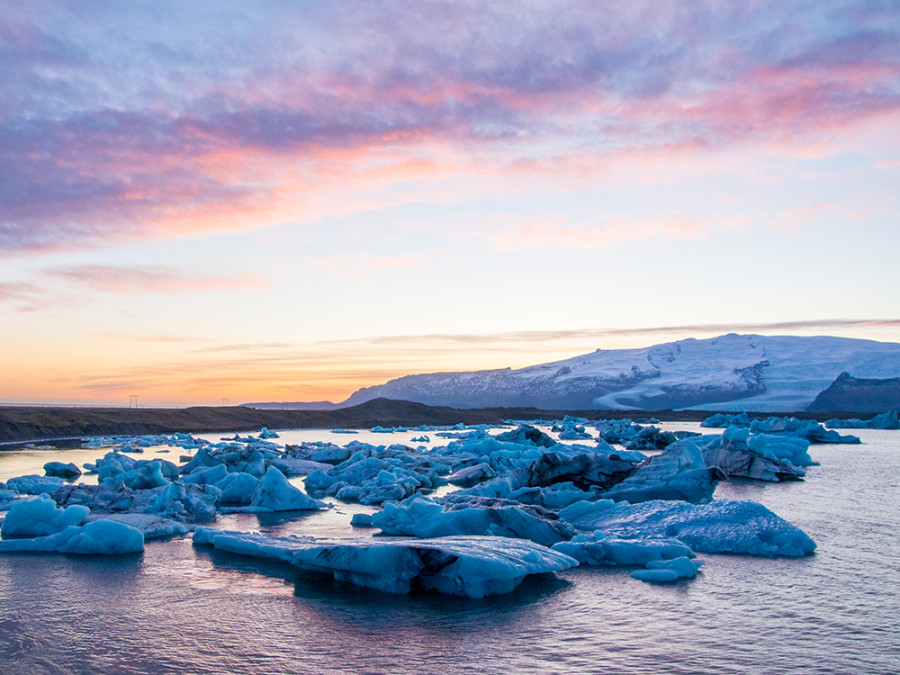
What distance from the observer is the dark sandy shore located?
128 ft

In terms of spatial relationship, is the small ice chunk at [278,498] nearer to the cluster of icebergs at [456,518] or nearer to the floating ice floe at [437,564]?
the cluster of icebergs at [456,518]

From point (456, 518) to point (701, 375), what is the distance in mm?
110571

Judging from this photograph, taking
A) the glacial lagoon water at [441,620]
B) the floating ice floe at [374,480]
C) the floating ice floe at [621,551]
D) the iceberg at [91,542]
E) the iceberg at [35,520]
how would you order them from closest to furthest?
the glacial lagoon water at [441,620] → the floating ice floe at [621,551] → the iceberg at [91,542] → the iceberg at [35,520] → the floating ice floe at [374,480]

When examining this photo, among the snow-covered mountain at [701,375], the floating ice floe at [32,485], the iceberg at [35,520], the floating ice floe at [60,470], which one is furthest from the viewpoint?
the snow-covered mountain at [701,375]

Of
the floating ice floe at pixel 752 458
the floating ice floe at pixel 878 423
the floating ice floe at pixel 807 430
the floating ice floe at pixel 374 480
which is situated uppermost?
the floating ice floe at pixel 374 480

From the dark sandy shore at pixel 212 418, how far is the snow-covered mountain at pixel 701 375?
68.7 feet

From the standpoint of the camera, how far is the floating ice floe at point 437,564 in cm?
728

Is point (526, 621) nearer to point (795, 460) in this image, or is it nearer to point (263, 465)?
point (263, 465)

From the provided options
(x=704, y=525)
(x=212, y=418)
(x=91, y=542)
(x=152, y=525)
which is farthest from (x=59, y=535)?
(x=212, y=418)

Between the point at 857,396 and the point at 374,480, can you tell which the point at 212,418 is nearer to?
the point at 374,480

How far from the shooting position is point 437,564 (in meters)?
7.34

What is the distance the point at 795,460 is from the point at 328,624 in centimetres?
1951

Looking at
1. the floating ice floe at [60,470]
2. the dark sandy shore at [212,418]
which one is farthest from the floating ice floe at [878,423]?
the floating ice floe at [60,470]

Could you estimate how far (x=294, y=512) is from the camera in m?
13.2
